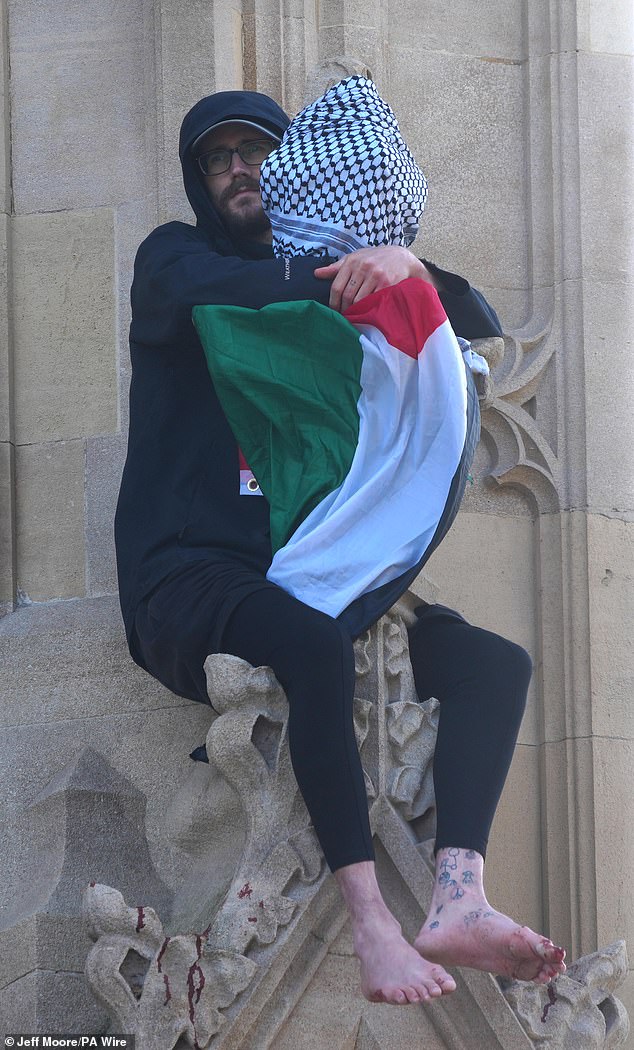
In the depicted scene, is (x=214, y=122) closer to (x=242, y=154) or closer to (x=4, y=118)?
(x=242, y=154)

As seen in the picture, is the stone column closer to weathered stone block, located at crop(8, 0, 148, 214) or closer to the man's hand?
weathered stone block, located at crop(8, 0, 148, 214)

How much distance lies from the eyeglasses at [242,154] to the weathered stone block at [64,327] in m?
0.57

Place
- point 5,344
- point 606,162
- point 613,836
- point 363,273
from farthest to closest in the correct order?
point 606,162 < point 5,344 < point 613,836 < point 363,273

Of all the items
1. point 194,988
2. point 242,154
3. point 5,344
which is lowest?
point 194,988

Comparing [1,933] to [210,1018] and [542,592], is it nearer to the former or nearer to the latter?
[210,1018]

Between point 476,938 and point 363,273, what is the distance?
144 cm

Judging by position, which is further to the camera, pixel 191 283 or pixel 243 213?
pixel 243 213

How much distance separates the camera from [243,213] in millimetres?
5812

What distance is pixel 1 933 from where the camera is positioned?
18.2 feet

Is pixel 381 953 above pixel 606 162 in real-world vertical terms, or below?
below

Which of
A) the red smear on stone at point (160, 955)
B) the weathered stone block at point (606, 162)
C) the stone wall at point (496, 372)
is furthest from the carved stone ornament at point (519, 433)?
the red smear on stone at point (160, 955)

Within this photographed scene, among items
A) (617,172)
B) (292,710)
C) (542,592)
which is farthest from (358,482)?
(617,172)

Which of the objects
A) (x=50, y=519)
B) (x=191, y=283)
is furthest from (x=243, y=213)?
(x=50, y=519)

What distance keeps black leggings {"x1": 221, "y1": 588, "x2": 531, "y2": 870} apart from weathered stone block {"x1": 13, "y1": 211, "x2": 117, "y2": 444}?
1.17m
